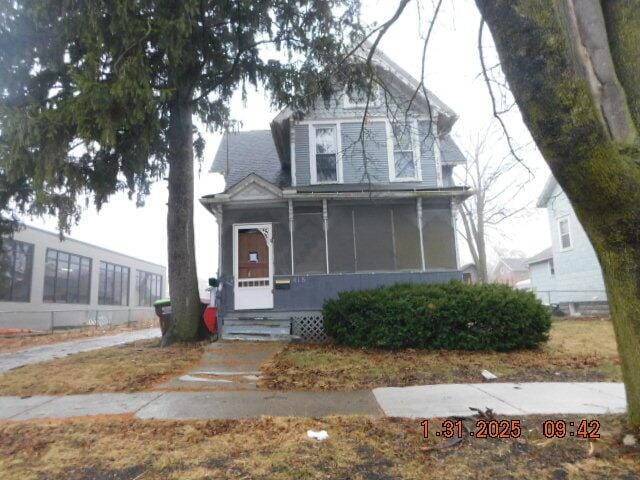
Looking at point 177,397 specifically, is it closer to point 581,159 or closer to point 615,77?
point 581,159

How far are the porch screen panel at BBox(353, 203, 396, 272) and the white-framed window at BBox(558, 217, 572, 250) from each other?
11866 millimetres

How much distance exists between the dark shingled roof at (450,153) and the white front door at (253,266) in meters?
6.01

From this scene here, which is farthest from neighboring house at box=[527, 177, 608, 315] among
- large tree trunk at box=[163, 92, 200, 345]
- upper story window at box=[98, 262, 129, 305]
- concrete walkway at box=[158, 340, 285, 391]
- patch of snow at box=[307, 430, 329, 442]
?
upper story window at box=[98, 262, 129, 305]

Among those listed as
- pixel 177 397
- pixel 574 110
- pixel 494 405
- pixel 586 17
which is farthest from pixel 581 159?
pixel 177 397

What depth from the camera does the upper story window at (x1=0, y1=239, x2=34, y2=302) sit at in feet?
63.5

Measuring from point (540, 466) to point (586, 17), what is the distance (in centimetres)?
327

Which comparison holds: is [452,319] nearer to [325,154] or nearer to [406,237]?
[406,237]

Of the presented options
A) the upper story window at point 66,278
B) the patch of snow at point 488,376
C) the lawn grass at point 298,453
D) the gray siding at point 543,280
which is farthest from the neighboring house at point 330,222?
the upper story window at point 66,278

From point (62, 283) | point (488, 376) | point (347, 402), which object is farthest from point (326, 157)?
point (62, 283)

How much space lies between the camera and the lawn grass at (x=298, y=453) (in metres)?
3.08

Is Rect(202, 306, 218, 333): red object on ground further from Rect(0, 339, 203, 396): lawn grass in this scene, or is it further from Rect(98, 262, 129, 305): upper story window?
Rect(98, 262, 129, 305): upper story window

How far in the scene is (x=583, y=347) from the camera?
861cm

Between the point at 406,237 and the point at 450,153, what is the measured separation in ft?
12.5

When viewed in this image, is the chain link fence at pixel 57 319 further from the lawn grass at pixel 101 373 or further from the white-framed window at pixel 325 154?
the white-framed window at pixel 325 154
